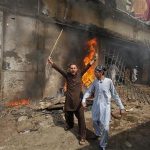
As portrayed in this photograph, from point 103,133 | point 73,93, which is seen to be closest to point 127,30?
point 73,93

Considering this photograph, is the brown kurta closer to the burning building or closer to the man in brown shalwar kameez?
the man in brown shalwar kameez

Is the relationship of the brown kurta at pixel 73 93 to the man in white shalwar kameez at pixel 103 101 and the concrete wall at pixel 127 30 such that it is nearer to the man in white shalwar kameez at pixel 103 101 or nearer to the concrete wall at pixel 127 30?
the man in white shalwar kameez at pixel 103 101

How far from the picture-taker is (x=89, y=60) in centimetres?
1373

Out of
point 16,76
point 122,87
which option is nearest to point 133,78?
point 122,87

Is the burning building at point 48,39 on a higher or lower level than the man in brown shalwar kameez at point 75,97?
higher

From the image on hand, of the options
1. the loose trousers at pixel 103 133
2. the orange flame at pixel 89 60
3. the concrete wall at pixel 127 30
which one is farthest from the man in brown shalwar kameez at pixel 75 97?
the concrete wall at pixel 127 30

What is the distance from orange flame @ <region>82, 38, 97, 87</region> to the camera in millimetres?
13303

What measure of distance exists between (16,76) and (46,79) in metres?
1.50

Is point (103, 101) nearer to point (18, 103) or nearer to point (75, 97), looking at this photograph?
point (75, 97)

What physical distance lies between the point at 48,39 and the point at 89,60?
9.42ft

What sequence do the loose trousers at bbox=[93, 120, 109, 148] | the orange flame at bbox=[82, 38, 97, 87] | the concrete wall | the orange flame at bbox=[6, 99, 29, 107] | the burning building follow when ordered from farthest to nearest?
the concrete wall < the orange flame at bbox=[82, 38, 97, 87] < the orange flame at bbox=[6, 99, 29, 107] < the burning building < the loose trousers at bbox=[93, 120, 109, 148]

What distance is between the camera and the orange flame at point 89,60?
13.3m

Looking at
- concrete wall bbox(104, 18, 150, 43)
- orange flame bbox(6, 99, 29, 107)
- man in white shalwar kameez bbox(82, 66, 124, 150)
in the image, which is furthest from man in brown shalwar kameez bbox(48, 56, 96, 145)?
concrete wall bbox(104, 18, 150, 43)

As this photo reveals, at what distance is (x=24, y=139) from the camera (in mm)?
7902
